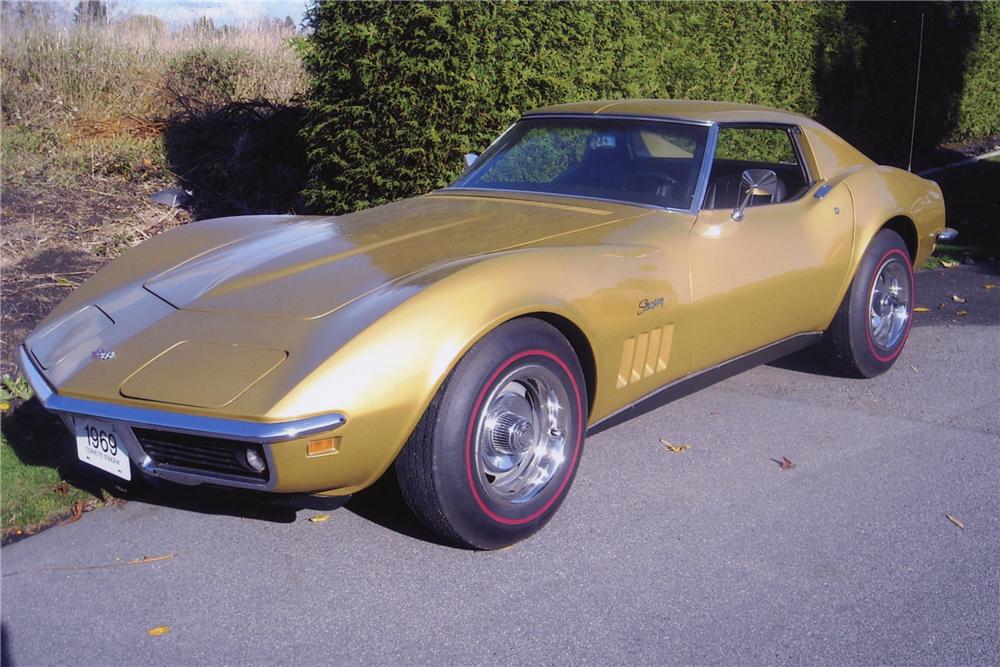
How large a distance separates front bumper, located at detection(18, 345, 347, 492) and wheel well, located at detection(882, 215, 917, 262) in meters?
3.68

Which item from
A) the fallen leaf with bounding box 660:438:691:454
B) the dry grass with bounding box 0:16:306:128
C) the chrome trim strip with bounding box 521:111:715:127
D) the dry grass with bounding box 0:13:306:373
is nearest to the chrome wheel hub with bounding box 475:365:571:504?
the fallen leaf with bounding box 660:438:691:454

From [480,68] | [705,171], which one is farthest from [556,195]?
[480,68]

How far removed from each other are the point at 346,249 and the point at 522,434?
3.35ft

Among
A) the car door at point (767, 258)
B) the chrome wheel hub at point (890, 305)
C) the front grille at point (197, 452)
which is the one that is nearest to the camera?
the front grille at point (197, 452)

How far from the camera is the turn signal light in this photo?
2818mm

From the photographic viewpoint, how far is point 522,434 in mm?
3387

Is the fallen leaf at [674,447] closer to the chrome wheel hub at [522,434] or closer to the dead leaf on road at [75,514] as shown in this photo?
the chrome wheel hub at [522,434]

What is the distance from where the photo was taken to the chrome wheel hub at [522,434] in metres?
3.30

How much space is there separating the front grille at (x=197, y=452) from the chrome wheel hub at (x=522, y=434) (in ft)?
2.46

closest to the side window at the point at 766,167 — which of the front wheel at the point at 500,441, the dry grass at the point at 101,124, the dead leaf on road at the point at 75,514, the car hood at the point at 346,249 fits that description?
the car hood at the point at 346,249

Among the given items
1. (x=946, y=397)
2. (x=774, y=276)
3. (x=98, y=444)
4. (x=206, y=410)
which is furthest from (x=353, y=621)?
(x=946, y=397)

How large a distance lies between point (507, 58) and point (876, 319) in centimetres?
323

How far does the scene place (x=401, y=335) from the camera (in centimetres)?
298

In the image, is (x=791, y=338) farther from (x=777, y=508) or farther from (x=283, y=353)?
(x=283, y=353)
